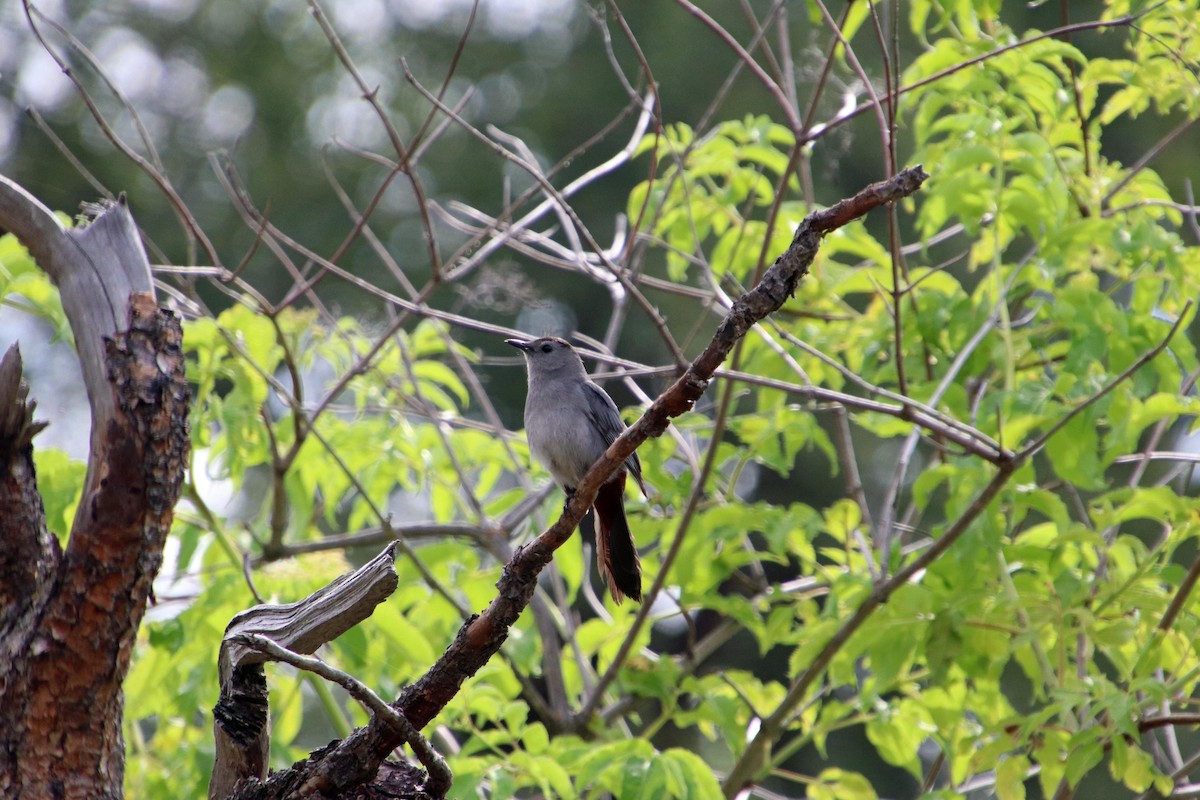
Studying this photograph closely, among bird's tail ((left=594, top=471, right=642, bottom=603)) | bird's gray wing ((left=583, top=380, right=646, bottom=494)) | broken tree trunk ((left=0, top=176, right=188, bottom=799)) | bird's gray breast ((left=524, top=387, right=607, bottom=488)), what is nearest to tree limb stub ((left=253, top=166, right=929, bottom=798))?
broken tree trunk ((left=0, top=176, right=188, bottom=799))

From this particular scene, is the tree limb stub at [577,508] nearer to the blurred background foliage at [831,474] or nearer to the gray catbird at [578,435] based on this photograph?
the blurred background foliage at [831,474]

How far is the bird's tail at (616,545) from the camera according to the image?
166 inches

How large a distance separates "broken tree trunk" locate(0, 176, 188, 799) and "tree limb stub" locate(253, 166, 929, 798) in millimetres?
723

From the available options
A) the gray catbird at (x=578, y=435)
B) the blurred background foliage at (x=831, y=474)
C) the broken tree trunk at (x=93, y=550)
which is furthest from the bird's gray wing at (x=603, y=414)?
the broken tree trunk at (x=93, y=550)

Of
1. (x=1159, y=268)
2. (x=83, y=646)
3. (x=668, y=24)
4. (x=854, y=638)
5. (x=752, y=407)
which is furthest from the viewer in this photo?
(x=668, y=24)

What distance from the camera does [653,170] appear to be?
13.9ft

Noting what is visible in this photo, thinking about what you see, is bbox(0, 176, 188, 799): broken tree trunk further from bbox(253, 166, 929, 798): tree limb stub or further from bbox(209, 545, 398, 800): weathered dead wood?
bbox(253, 166, 929, 798): tree limb stub

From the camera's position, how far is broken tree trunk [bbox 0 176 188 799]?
2941 mm

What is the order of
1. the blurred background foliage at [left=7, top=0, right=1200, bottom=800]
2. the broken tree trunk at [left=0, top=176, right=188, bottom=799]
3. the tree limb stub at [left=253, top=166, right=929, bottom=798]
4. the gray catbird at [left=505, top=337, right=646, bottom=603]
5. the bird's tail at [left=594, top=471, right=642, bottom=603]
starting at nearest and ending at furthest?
1. the tree limb stub at [left=253, top=166, right=929, bottom=798]
2. the broken tree trunk at [left=0, top=176, right=188, bottom=799]
3. the blurred background foliage at [left=7, top=0, right=1200, bottom=800]
4. the bird's tail at [left=594, top=471, right=642, bottom=603]
5. the gray catbird at [left=505, top=337, right=646, bottom=603]

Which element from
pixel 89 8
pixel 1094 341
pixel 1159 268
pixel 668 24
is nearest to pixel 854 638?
pixel 1094 341

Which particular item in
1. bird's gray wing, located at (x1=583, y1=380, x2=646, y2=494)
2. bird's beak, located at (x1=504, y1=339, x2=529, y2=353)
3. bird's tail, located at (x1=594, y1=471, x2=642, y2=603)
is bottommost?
bird's tail, located at (x1=594, y1=471, x2=642, y2=603)

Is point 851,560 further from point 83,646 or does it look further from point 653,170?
point 83,646

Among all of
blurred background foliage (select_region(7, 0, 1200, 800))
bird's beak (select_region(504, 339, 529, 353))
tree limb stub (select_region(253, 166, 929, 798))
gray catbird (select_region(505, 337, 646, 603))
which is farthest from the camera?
bird's beak (select_region(504, 339, 529, 353))

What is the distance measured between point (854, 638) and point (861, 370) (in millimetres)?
969
